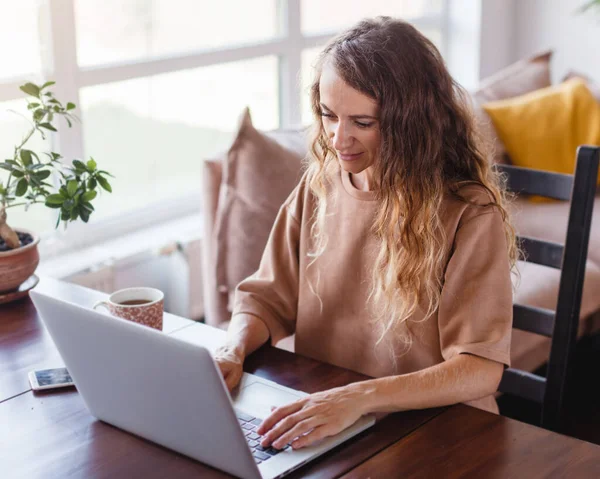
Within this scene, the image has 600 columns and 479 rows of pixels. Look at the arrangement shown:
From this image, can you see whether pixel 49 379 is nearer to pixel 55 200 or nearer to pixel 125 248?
pixel 55 200

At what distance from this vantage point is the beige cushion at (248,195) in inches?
90.3

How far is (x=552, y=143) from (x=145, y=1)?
156 cm

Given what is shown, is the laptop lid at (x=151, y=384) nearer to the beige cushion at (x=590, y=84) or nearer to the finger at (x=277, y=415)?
the finger at (x=277, y=415)

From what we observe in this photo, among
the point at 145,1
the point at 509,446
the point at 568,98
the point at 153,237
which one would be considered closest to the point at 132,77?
the point at 145,1

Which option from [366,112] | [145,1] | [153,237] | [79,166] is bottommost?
[153,237]

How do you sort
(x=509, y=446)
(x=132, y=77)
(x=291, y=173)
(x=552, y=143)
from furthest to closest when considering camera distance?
(x=552, y=143) → (x=132, y=77) → (x=291, y=173) → (x=509, y=446)

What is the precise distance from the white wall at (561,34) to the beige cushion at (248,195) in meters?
2.18

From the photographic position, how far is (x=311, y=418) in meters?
1.17

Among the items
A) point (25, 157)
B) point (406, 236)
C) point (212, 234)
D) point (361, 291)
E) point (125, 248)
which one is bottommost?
point (125, 248)

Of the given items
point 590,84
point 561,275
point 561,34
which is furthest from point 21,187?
point 561,34

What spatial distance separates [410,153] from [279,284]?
1.29 feet

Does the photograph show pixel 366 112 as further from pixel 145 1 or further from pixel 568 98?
pixel 568 98

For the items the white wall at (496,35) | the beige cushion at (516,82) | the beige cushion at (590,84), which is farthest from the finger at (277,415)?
the white wall at (496,35)

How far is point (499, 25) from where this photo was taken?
3.98 meters
